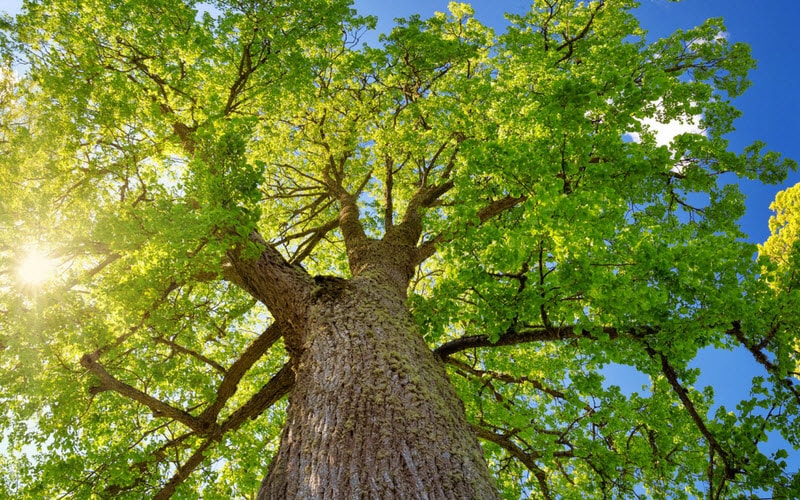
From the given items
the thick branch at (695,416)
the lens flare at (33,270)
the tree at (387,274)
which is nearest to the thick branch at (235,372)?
the tree at (387,274)

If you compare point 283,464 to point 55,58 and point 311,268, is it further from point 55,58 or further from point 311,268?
point 311,268

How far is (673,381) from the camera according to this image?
13.6ft

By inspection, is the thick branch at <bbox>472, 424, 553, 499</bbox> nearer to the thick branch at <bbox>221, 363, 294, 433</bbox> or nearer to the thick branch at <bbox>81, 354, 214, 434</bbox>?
the thick branch at <bbox>221, 363, 294, 433</bbox>

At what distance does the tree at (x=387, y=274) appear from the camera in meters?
3.66

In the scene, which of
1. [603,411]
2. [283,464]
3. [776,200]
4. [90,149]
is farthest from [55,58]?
[776,200]

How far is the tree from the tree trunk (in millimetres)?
22

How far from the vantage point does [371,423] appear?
9.68 ft

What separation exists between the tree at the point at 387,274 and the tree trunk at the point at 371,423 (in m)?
0.02

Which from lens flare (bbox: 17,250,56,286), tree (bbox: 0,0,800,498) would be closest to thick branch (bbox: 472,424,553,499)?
tree (bbox: 0,0,800,498)

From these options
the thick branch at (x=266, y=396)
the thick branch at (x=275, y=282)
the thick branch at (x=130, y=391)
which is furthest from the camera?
the thick branch at (x=266, y=396)

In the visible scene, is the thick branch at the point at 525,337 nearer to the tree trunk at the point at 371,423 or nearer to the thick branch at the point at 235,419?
the tree trunk at the point at 371,423

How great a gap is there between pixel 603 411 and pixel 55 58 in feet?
29.6

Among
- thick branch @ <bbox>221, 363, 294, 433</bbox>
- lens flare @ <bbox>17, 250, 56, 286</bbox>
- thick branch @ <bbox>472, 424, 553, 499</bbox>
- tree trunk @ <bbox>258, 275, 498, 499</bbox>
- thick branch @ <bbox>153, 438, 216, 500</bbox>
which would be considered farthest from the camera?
thick branch @ <bbox>153, 438, 216, 500</bbox>

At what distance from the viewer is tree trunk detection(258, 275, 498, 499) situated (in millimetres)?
2516
